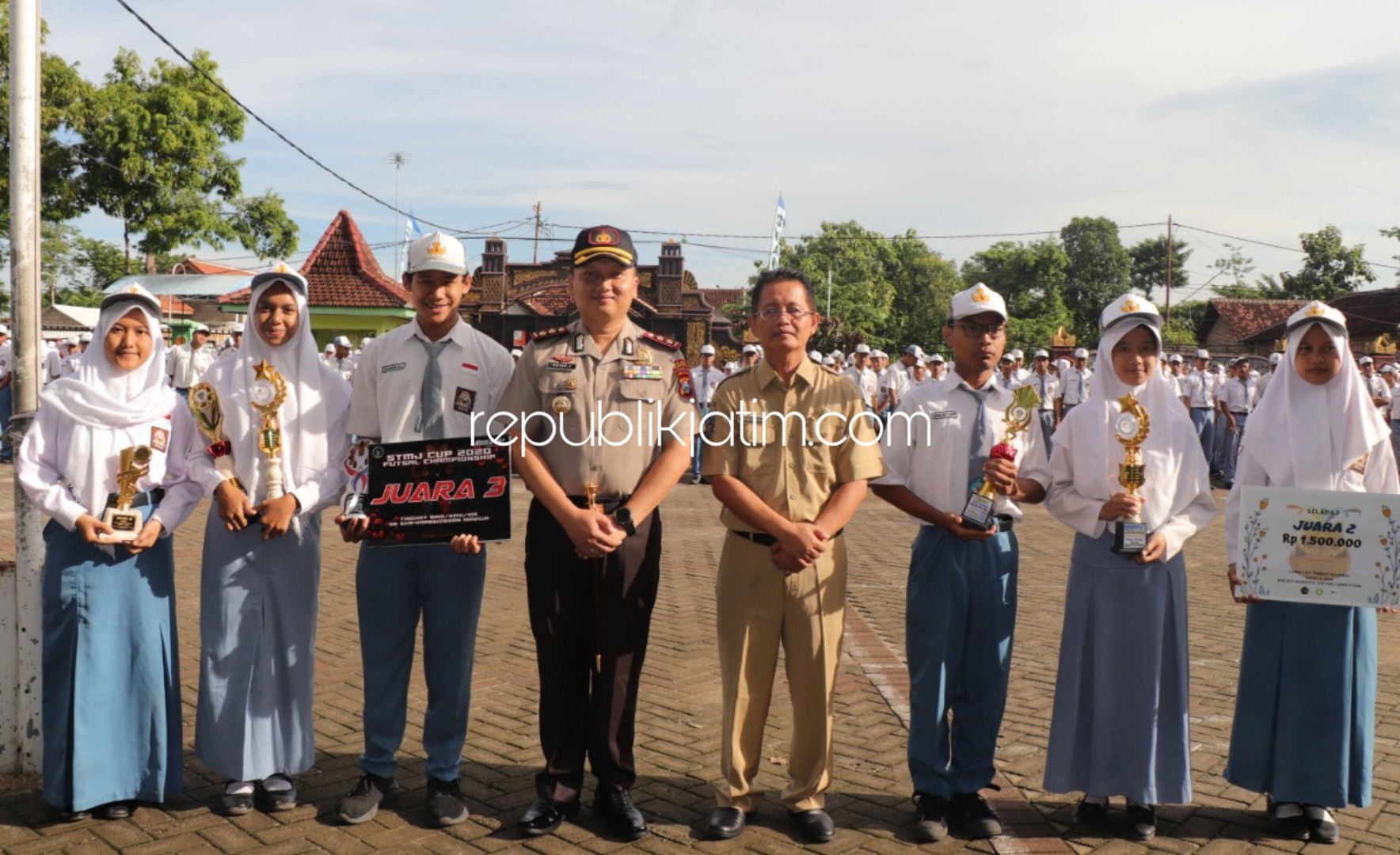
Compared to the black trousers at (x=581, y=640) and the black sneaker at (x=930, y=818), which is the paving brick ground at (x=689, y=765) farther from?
the black trousers at (x=581, y=640)

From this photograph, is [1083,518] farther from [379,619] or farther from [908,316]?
[908,316]

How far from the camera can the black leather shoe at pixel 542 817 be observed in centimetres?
393

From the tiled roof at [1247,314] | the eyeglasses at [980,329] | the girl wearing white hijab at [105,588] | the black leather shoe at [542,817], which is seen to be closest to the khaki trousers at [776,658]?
the black leather shoe at [542,817]

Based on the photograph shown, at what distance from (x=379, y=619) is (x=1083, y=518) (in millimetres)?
2714

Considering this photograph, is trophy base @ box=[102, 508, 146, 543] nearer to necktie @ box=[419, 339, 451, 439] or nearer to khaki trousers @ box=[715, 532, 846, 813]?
necktie @ box=[419, 339, 451, 439]

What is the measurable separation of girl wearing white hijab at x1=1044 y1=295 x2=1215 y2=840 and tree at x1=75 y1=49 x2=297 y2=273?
85.8ft

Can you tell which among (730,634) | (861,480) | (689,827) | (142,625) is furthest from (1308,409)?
(142,625)

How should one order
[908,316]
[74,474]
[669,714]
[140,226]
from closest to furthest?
[74,474] < [669,714] < [140,226] < [908,316]

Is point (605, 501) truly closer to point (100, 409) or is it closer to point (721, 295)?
point (100, 409)

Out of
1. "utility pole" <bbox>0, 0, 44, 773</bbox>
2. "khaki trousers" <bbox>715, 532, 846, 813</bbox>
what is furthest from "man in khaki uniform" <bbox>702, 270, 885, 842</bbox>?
"utility pole" <bbox>0, 0, 44, 773</bbox>

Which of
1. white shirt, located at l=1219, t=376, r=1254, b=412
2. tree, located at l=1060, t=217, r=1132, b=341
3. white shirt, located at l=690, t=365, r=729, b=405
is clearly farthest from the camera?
tree, located at l=1060, t=217, r=1132, b=341

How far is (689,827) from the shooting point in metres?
4.03

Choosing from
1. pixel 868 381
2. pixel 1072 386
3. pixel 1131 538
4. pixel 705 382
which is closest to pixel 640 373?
pixel 1131 538

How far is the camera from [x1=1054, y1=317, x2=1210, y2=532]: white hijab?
407 centimetres
